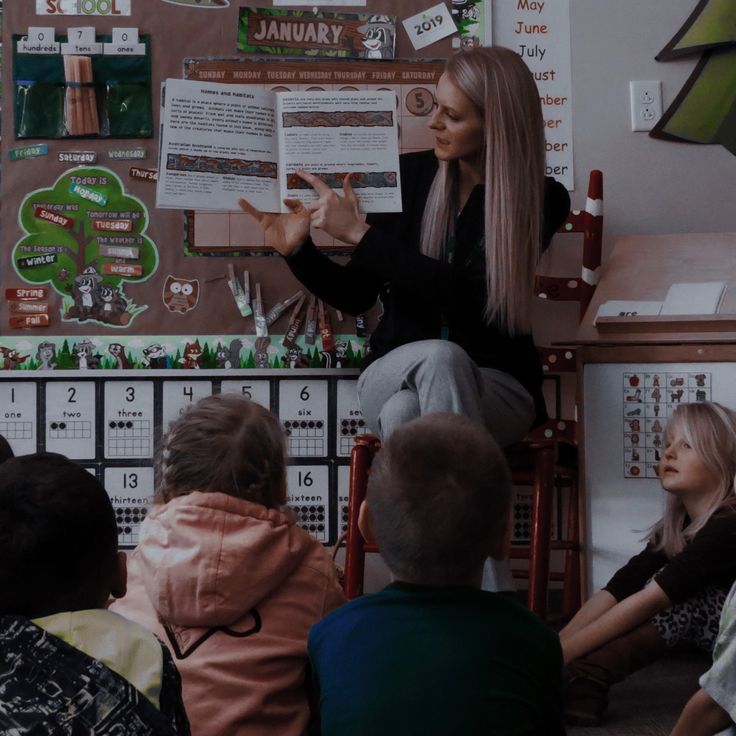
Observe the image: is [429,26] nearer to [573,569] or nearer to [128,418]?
[128,418]

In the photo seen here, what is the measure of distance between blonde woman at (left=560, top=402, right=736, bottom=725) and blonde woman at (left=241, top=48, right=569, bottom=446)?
0.34 metres

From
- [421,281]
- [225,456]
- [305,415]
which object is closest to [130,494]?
[305,415]

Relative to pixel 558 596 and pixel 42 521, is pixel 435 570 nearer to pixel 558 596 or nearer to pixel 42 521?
pixel 42 521

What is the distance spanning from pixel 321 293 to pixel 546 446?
1.99 feet

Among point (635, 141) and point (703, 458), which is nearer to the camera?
point (703, 458)

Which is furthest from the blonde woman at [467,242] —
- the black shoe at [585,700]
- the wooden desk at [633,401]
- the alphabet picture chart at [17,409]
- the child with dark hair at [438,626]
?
the child with dark hair at [438,626]

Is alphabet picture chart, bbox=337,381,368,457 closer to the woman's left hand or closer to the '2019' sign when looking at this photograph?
the woman's left hand

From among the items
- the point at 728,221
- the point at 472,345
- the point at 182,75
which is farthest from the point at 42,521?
the point at 728,221

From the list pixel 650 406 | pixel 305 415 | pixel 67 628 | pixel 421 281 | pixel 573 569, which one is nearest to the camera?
pixel 67 628

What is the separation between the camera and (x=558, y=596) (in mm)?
2754

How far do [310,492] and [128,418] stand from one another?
0.49 m

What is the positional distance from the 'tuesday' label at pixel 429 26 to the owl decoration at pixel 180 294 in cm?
84

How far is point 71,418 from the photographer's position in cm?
268

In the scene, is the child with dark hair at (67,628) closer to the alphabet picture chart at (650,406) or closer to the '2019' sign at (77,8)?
the alphabet picture chart at (650,406)
